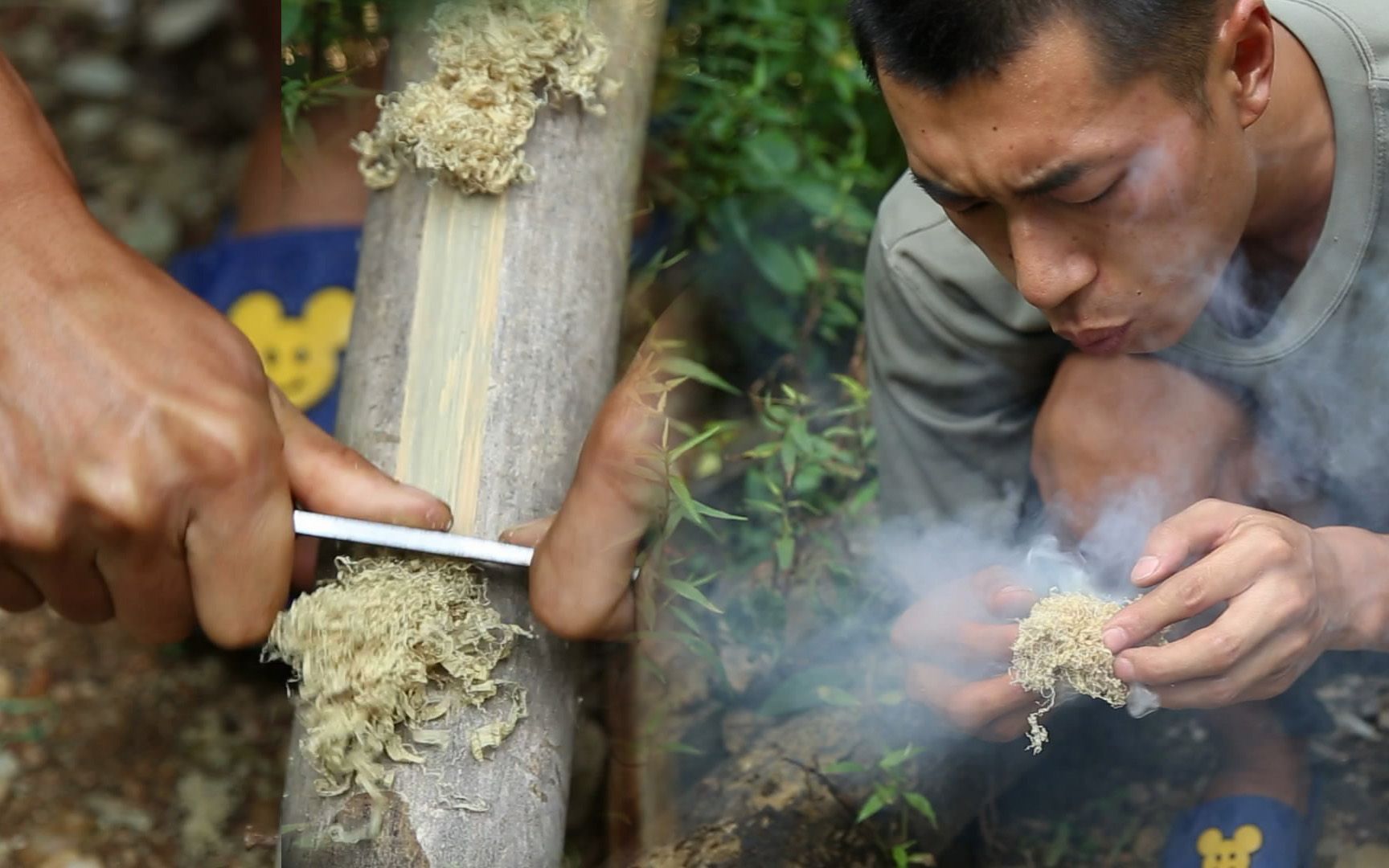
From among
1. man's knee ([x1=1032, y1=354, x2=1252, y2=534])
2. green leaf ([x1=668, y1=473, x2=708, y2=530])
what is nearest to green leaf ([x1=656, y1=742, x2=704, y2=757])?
green leaf ([x1=668, y1=473, x2=708, y2=530])

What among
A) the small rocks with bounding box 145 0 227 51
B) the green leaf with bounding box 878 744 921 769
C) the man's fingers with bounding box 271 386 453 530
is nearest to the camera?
the man's fingers with bounding box 271 386 453 530

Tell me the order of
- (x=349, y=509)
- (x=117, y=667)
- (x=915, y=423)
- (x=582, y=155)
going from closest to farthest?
(x=349, y=509)
(x=582, y=155)
(x=915, y=423)
(x=117, y=667)

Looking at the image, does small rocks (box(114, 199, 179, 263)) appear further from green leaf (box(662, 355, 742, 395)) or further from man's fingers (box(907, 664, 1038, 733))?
man's fingers (box(907, 664, 1038, 733))

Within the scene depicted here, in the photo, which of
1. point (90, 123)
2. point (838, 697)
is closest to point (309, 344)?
point (838, 697)

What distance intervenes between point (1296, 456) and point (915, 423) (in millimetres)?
620

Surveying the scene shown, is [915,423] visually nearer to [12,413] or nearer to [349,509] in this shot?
[349,509]

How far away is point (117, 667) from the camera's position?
252 cm

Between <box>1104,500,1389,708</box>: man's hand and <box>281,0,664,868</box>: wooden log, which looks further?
<box>281,0,664,868</box>: wooden log

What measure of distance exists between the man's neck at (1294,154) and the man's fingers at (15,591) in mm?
1730

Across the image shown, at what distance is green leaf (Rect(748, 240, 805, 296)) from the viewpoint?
107 inches

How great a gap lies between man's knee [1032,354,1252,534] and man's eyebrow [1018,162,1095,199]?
1.77 ft

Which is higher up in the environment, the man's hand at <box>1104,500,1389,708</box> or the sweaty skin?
the sweaty skin

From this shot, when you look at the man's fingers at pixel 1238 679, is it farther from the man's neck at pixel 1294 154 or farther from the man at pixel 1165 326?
the man's neck at pixel 1294 154

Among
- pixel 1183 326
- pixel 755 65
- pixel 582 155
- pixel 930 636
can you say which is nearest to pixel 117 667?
pixel 582 155
